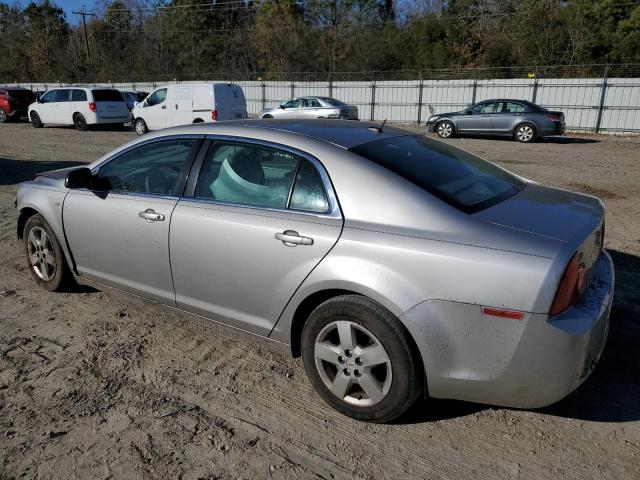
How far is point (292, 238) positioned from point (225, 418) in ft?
3.53

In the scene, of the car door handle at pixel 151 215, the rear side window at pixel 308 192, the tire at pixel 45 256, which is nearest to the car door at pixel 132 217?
the car door handle at pixel 151 215

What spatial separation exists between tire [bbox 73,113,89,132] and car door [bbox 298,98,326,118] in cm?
859

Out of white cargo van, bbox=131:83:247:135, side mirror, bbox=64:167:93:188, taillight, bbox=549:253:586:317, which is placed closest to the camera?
taillight, bbox=549:253:586:317

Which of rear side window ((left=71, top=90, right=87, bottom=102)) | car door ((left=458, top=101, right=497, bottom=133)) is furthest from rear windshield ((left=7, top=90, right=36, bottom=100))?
car door ((left=458, top=101, right=497, bottom=133))

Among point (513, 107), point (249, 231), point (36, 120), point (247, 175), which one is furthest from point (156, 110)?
point (249, 231)

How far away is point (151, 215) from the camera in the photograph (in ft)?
11.7

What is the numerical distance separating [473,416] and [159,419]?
5.77 feet

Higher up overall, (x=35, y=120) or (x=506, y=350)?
(x=506, y=350)

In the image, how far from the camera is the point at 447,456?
2633mm

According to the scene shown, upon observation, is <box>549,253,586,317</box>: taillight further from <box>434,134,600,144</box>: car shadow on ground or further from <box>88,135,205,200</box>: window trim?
<box>434,134,600,144</box>: car shadow on ground

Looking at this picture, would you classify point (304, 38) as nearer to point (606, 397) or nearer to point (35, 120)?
point (35, 120)

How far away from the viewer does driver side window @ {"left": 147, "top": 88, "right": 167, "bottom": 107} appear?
18.5m

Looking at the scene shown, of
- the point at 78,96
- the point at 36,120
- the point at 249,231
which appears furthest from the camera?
the point at 36,120

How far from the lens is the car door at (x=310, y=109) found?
2130 cm
